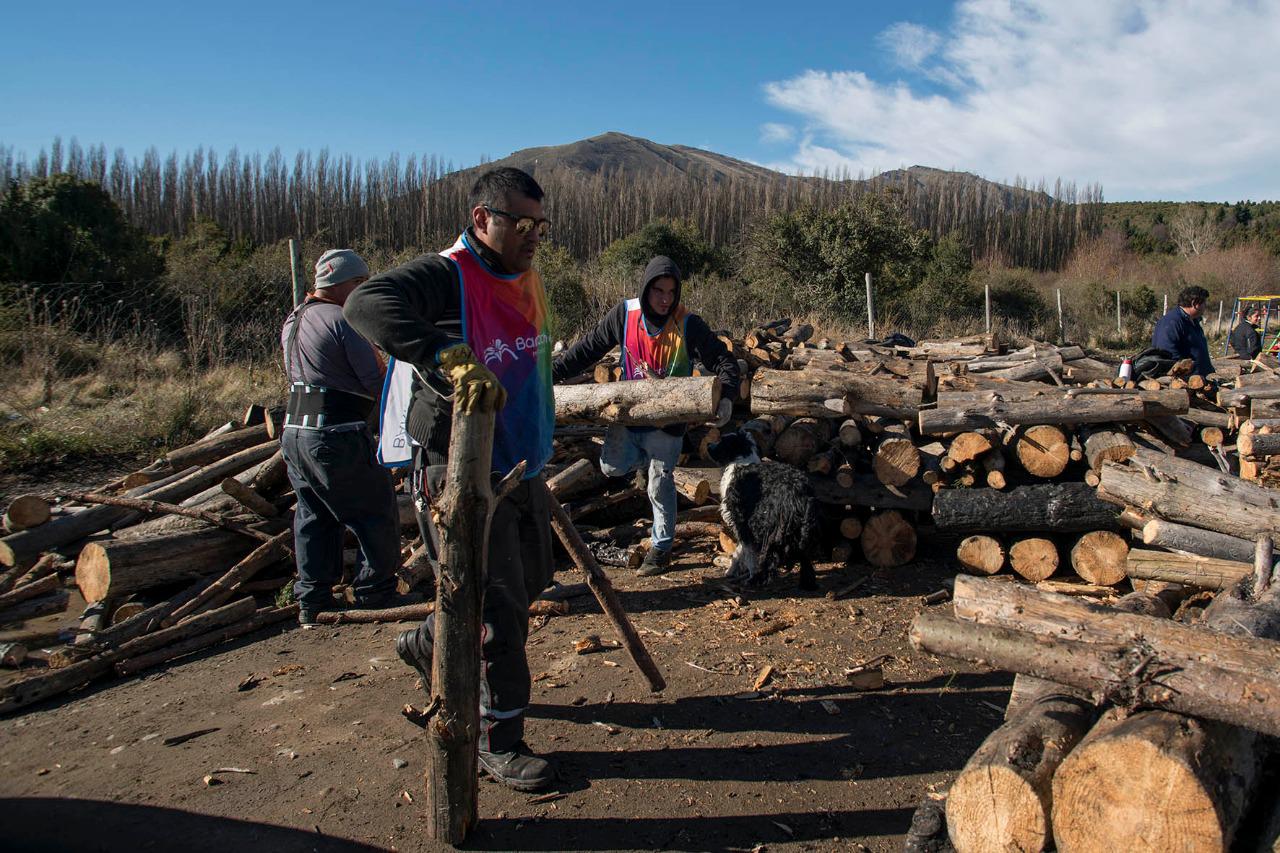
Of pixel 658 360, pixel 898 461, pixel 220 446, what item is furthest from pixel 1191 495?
pixel 220 446

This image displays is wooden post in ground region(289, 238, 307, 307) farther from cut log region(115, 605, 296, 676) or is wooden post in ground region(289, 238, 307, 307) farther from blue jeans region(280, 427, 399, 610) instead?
cut log region(115, 605, 296, 676)

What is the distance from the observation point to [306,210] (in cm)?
2656

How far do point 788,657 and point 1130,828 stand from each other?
93.1 inches

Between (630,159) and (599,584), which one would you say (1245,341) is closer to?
(599,584)

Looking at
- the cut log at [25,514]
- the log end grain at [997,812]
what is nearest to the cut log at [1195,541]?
the log end grain at [997,812]

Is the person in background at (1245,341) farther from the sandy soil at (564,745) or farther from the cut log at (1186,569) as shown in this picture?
the sandy soil at (564,745)

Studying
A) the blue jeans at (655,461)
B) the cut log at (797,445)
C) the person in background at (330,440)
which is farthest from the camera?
the cut log at (797,445)

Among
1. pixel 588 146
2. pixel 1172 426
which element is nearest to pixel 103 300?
pixel 1172 426

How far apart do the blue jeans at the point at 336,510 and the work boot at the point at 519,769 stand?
2.15m

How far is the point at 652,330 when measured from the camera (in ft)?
18.2

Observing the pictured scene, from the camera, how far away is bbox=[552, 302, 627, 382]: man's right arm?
501 centimetres

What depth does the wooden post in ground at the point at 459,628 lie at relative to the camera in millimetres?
2539

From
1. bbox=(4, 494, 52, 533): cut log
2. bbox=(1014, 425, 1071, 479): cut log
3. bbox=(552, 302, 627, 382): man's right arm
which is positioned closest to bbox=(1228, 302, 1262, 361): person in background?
bbox=(1014, 425, 1071, 479): cut log

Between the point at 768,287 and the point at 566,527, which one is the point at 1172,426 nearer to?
the point at 566,527
